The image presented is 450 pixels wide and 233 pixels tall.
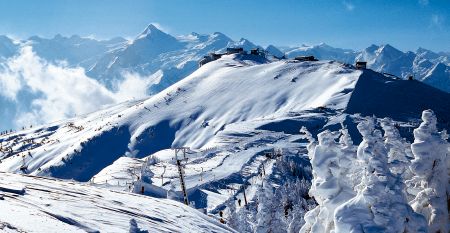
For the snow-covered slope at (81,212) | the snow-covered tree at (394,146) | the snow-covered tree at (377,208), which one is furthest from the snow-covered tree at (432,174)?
the snow-covered slope at (81,212)

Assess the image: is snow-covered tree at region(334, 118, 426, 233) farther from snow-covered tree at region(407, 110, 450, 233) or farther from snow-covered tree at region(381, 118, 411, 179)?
snow-covered tree at region(381, 118, 411, 179)

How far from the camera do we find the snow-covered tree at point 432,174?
816 inches

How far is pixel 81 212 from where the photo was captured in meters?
15.2

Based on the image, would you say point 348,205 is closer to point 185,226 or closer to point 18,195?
point 185,226

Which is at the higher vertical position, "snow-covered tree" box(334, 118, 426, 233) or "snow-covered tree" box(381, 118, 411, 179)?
"snow-covered tree" box(381, 118, 411, 179)

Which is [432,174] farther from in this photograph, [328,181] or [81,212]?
[81,212]

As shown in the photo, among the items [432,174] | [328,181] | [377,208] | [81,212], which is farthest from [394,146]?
[81,212]

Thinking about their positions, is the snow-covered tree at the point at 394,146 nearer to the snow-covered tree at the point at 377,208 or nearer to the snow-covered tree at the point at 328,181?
the snow-covered tree at the point at 328,181

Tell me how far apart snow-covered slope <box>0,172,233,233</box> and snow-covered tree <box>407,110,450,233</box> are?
7.81 meters

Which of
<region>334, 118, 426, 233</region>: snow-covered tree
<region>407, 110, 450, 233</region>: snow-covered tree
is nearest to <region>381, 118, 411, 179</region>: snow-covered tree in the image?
<region>407, 110, 450, 233</region>: snow-covered tree

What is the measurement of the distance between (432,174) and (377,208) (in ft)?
15.9

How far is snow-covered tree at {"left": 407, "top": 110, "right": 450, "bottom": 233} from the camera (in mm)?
20719

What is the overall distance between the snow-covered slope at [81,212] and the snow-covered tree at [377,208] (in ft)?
14.9

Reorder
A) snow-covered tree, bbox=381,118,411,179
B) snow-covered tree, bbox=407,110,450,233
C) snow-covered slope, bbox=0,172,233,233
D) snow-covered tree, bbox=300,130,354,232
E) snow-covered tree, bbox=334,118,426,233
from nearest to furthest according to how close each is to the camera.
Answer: snow-covered slope, bbox=0,172,233,233, snow-covered tree, bbox=334,118,426,233, snow-covered tree, bbox=300,130,354,232, snow-covered tree, bbox=407,110,450,233, snow-covered tree, bbox=381,118,411,179
